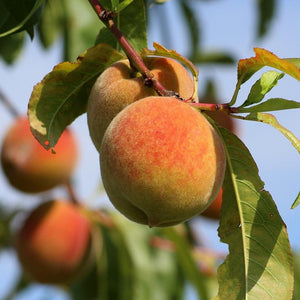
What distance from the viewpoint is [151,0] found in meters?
1.49

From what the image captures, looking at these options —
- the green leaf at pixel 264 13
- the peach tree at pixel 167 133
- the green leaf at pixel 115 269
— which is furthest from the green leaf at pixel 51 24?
the green leaf at pixel 115 269

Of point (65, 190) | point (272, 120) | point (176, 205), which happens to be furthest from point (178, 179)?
point (65, 190)

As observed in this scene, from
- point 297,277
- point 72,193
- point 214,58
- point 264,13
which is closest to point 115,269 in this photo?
point 72,193

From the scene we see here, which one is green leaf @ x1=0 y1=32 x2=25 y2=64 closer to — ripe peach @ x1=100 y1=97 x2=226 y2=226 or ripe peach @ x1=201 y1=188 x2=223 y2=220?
ripe peach @ x1=100 y1=97 x2=226 y2=226

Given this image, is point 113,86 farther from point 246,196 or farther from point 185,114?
point 246,196

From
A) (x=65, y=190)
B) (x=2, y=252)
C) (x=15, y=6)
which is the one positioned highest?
(x=15, y=6)

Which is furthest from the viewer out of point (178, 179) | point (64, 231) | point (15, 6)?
point (64, 231)

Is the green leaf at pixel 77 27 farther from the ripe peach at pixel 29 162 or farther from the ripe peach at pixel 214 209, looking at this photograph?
the ripe peach at pixel 214 209

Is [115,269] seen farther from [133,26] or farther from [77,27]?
[133,26]

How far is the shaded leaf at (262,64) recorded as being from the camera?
97 cm

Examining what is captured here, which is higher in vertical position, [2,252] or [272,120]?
[272,120]

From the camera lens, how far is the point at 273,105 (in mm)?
1040

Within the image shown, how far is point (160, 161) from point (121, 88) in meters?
0.20

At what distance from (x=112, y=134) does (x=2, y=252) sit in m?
2.45
